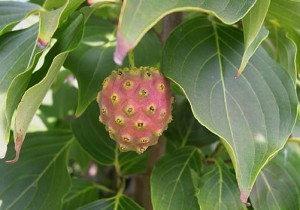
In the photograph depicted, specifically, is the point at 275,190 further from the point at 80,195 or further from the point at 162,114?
the point at 80,195

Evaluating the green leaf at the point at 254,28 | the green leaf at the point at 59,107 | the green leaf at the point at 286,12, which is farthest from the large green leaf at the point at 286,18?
the green leaf at the point at 59,107

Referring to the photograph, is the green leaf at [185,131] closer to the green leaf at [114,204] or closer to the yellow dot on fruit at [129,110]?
the green leaf at [114,204]

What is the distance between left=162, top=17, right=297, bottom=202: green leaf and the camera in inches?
26.9

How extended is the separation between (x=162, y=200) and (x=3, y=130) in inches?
11.7

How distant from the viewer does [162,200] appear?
0.83m

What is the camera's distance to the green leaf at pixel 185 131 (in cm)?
107

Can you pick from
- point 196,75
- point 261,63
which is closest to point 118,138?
point 196,75

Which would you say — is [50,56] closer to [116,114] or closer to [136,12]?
[116,114]

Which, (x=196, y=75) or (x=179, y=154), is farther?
(x=179, y=154)

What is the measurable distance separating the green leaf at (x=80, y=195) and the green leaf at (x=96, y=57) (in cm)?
32

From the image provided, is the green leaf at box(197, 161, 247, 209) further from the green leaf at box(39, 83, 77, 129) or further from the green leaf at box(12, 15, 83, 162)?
the green leaf at box(39, 83, 77, 129)

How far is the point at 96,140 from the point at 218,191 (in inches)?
11.8

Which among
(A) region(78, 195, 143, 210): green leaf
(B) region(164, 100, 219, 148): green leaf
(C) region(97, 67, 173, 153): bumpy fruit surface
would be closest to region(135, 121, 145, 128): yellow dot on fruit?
(C) region(97, 67, 173, 153): bumpy fruit surface

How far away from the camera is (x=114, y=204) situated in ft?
3.05
